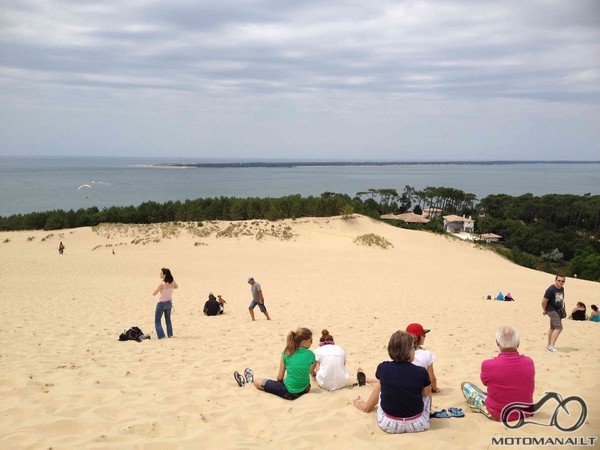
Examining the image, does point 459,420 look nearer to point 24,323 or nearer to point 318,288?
point 24,323

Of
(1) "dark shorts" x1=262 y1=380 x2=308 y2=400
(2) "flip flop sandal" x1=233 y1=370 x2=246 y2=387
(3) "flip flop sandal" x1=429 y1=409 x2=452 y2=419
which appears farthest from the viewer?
(2) "flip flop sandal" x1=233 y1=370 x2=246 y2=387

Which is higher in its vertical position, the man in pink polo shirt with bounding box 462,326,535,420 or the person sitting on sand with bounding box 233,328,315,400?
the man in pink polo shirt with bounding box 462,326,535,420

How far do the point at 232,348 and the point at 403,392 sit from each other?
4.56m

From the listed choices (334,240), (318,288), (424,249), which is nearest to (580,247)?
(424,249)

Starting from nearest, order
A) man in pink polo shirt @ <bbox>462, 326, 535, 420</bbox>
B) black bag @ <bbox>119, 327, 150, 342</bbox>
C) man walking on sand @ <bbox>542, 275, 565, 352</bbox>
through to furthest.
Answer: man in pink polo shirt @ <bbox>462, 326, 535, 420</bbox>, man walking on sand @ <bbox>542, 275, 565, 352</bbox>, black bag @ <bbox>119, 327, 150, 342</bbox>

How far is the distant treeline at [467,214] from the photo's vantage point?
136 ft

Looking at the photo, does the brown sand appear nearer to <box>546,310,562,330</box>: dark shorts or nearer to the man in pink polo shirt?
the man in pink polo shirt

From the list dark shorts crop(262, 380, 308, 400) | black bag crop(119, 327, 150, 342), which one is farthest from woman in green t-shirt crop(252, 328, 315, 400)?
A: black bag crop(119, 327, 150, 342)

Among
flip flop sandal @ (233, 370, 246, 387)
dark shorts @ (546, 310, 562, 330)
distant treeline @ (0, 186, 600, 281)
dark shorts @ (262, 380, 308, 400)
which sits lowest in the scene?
distant treeline @ (0, 186, 600, 281)

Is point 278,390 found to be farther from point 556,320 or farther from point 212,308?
point 212,308

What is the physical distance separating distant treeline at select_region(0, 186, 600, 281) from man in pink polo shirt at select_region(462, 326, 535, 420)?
118ft

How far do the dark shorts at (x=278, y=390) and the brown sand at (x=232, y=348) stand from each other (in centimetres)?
10

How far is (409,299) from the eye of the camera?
53.8 ft

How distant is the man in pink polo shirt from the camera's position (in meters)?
4.62
